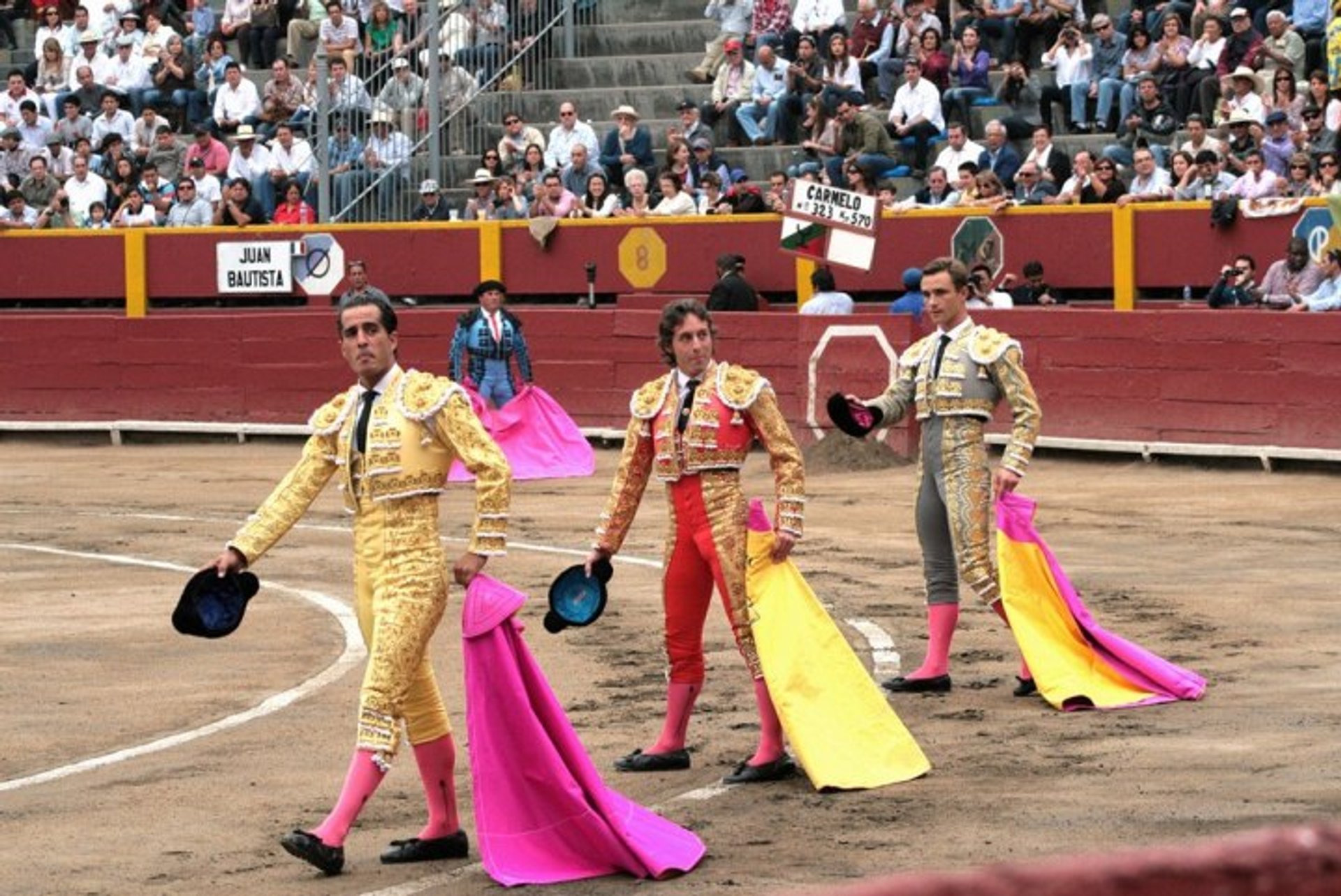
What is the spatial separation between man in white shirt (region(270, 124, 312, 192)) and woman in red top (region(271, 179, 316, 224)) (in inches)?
18.7

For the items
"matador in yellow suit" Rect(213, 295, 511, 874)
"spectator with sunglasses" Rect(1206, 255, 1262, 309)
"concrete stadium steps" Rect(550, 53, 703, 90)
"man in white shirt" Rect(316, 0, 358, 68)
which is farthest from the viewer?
"man in white shirt" Rect(316, 0, 358, 68)

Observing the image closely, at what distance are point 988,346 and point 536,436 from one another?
9.41m

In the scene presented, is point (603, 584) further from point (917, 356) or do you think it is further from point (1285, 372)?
point (1285, 372)

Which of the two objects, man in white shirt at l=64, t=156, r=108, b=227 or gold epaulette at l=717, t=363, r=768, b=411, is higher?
man in white shirt at l=64, t=156, r=108, b=227

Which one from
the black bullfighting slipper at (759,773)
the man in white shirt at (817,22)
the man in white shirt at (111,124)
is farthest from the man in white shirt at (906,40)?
the black bullfighting slipper at (759,773)

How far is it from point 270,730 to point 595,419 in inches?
468

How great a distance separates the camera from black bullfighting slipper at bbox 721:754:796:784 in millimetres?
6660

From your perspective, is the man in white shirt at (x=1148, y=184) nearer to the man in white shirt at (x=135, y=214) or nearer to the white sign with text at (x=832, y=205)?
the white sign with text at (x=832, y=205)

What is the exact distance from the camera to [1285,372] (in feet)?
52.0

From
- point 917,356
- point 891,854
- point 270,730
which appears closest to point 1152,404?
point 917,356

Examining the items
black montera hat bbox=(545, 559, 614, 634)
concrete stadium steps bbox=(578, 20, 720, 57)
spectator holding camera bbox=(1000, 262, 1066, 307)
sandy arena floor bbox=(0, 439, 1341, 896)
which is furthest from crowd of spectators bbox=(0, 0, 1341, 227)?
black montera hat bbox=(545, 559, 614, 634)

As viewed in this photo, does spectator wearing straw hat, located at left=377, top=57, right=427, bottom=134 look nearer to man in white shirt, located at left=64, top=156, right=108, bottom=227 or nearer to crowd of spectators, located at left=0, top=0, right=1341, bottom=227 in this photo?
crowd of spectators, located at left=0, top=0, right=1341, bottom=227

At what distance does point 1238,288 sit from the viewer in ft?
54.5

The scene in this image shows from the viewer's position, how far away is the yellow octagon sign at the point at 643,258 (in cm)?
1997
